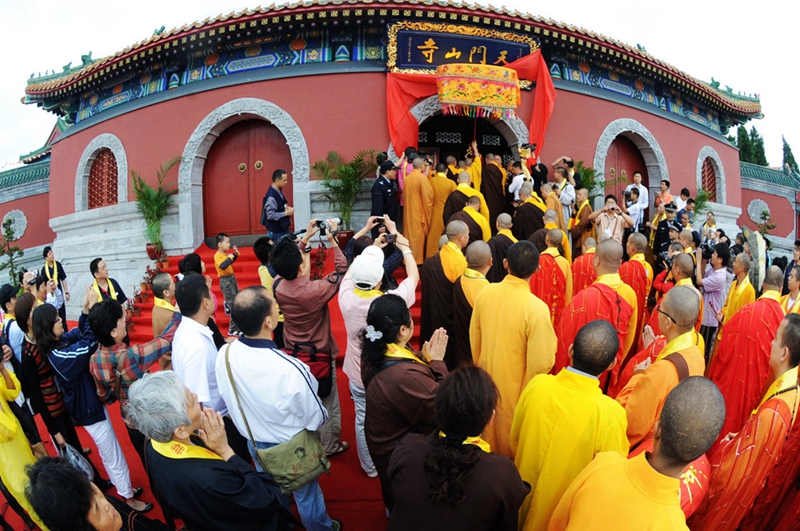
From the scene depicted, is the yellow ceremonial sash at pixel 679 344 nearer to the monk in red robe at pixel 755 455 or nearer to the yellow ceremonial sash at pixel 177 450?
the monk in red robe at pixel 755 455

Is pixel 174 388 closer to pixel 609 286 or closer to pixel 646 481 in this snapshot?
pixel 646 481

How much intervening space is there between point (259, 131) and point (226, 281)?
4.94 metres

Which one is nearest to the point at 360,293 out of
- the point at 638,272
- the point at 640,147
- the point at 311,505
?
the point at 311,505

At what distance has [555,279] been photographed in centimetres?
511

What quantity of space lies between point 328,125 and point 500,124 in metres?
3.62

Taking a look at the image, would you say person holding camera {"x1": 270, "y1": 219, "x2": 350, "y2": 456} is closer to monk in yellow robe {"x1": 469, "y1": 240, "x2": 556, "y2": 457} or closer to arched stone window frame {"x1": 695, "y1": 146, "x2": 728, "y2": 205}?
monk in yellow robe {"x1": 469, "y1": 240, "x2": 556, "y2": 457}

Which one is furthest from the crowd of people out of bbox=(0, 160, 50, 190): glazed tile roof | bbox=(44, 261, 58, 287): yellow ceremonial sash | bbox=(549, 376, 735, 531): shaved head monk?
bbox=(0, 160, 50, 190): glazed tile roof

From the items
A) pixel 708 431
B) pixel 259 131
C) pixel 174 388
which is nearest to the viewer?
Answer: pixel 708 431

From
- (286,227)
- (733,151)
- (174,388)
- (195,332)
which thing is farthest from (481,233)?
(733,151)

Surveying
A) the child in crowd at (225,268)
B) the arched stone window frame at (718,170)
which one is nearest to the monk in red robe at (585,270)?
the child in crowd at (225,268)

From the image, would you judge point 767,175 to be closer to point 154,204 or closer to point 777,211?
point 777,211

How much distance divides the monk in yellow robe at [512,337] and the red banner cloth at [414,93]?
21.2ft

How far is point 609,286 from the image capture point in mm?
3641

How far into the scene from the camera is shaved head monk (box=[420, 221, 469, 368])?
4.73 m
